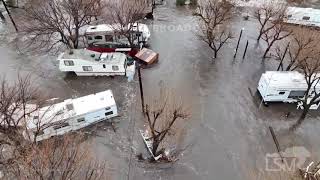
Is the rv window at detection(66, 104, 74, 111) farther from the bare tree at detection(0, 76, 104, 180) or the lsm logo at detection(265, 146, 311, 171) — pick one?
the lsm logo at detection(265, 146, 311, 171)

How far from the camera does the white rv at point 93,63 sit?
29.3 m

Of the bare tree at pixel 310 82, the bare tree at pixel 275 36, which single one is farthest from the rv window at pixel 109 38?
the bare tree at pixel 310 82

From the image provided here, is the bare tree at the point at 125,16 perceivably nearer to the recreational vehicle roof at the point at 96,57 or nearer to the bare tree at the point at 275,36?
the recreational vehicle roof at the point at 96,57

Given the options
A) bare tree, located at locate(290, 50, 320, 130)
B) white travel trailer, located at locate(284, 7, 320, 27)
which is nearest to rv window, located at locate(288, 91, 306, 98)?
bare tree, located at locate(290, 50, 320, 130)

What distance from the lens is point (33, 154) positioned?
1504 cm

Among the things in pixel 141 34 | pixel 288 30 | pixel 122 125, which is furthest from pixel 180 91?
pixel 288 30

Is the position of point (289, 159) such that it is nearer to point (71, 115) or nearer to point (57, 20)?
point (71, 115)

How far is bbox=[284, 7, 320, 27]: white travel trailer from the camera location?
36.7m

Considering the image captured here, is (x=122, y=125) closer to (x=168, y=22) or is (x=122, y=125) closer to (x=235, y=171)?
(x=235, y=171)

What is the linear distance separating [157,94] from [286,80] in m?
11.1

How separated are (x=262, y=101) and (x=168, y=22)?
54.1ft

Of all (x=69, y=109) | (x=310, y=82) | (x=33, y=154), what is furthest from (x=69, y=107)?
(x=310, y=82)

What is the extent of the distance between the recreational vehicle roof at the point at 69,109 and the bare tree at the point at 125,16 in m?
8.82

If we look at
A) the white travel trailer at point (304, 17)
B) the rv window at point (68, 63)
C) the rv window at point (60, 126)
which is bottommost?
the rv window at point (60, 126)
